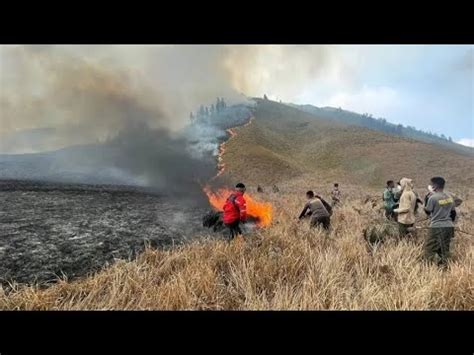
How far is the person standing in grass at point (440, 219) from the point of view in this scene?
7.42 metres

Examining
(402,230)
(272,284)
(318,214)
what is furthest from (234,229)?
(402,230)

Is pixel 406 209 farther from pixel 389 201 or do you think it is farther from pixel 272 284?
pixel 272 284

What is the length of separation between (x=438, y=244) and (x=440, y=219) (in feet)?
1.57

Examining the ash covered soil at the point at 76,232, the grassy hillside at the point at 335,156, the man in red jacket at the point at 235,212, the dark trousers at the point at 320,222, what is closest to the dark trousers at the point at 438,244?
the dark trousers at the point at 320,222

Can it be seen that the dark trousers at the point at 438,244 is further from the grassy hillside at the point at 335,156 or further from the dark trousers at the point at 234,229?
the grassy hillside at the point at 335,156

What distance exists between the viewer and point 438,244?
7551 mm

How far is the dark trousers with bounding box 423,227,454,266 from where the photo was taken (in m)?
7.46

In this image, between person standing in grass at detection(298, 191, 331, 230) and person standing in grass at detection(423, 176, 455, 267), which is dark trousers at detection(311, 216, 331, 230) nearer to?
person standing in grass at detection(298, 191, 331, 230)

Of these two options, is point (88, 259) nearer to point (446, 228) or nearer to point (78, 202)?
Result: point (446, 228)
